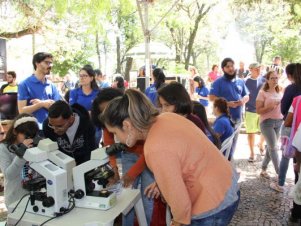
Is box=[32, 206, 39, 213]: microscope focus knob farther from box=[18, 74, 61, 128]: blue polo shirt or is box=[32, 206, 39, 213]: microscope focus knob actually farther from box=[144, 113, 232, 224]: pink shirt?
box=[18, 74, 61, 128]: blue polo shirt

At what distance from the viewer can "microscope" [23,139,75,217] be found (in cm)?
190

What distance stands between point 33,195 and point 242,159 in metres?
4.77

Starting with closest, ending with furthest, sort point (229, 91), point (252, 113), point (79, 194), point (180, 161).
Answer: point (180, 161) → point (79, 194) → point (229, 91) → point (252, 113)

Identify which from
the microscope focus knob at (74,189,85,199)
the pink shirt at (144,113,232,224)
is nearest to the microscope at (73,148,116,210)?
the microscope focus knob at (74,189,85,199)

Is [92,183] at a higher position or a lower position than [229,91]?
lower

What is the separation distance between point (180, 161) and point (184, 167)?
0.05 m

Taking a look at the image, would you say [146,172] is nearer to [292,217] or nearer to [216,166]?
[216,166]

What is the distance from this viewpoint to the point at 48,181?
75.0 inches

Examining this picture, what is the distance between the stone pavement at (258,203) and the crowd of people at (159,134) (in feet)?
0.54

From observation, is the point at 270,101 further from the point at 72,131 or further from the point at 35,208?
the point at 35,208

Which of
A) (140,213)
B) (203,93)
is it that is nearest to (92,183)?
(140,213)

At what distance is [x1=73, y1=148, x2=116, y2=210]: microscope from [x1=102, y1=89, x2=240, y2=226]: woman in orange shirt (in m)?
0.42

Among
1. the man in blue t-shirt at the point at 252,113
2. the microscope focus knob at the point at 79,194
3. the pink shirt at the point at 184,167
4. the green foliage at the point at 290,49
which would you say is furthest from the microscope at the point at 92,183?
the green foliage at the point at 290,49

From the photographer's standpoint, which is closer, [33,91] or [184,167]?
[184,167]
